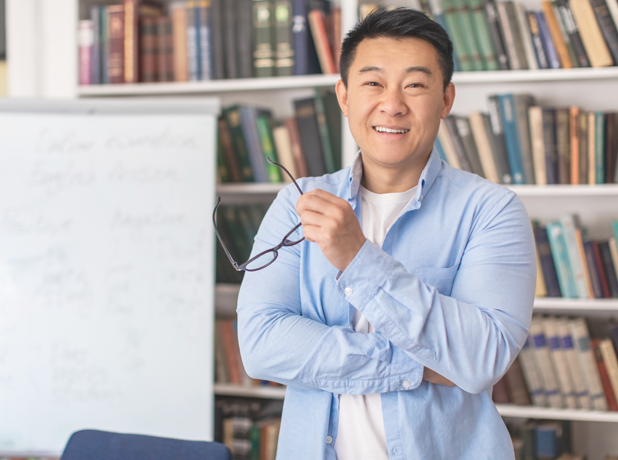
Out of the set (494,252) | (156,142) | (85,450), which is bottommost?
(85,450)

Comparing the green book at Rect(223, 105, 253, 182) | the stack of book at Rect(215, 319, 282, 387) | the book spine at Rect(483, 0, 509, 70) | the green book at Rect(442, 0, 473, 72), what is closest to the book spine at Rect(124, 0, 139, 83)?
the green book at Rect(223, 105, 253, 182)

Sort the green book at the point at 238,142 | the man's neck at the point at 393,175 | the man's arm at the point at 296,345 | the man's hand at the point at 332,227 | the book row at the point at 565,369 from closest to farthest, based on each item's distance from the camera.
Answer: the man's hand at the point at 332,227 → the man's arm at the point at 296,345 → the man's neck at the point at 393,175 → the book row at the point at 565,369 → the green book at the point at 238,142

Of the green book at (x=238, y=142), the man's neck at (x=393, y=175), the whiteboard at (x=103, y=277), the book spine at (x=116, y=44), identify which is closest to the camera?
the man's neck at (x=393, y=175)

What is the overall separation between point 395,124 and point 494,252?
30 cm

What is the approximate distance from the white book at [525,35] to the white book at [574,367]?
39.2 inches

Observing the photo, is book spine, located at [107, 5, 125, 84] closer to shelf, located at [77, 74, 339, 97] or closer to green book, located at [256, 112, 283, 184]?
shelf, located at [77, 74, 339, 97]

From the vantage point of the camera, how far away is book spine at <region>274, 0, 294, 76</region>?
235 cm

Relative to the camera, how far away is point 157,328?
205cm

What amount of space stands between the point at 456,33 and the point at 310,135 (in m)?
0.69

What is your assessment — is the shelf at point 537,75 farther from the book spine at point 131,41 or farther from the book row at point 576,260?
the book spine at point 131,41

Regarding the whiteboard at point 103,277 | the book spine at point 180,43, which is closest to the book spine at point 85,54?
the book spine at point 180,43

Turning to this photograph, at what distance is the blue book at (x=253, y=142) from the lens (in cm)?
239

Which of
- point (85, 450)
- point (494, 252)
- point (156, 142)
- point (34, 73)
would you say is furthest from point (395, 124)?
point (34, 73)

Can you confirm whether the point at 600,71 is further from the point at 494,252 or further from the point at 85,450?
the point at 85,450
